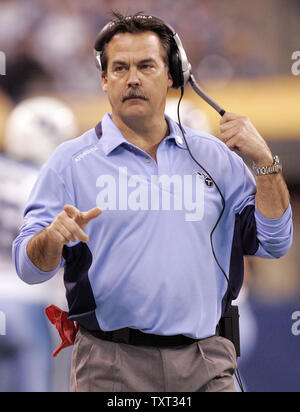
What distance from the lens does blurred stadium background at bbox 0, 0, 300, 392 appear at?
7.63 feet

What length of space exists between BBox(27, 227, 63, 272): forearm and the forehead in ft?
1.93

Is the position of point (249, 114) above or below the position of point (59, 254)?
above

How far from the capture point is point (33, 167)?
2352 millimetres

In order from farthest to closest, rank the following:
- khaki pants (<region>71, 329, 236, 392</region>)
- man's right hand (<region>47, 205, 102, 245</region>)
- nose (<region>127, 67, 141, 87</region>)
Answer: nose (<region>127, 67, 141, 87</region>) < khaki pants (<region>71, 329, 236, 392</region>) < man's right hand (<region>47, 205, 102, 245</region>)

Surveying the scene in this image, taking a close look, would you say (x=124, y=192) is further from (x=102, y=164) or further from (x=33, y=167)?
(x=33, y=167)

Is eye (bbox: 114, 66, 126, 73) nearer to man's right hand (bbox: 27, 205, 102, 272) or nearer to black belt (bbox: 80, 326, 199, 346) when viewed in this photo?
man's right hand (bbox: 27, 205, 102, 272)

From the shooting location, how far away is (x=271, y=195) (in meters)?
1.68

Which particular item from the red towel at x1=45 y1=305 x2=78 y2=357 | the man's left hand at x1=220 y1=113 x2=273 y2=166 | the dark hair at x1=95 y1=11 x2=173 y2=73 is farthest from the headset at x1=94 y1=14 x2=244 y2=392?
the red towel at x1=45 y1=305 x2=78 y2=357

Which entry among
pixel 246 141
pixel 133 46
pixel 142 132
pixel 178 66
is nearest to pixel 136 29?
pixel 133 46

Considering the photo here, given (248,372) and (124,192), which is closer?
(124,192)

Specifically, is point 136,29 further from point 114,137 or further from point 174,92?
point 174,92

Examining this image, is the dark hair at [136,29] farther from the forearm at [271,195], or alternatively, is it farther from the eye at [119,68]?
the forearm at [271,195]

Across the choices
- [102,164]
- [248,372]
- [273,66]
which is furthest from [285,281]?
[102,164]
